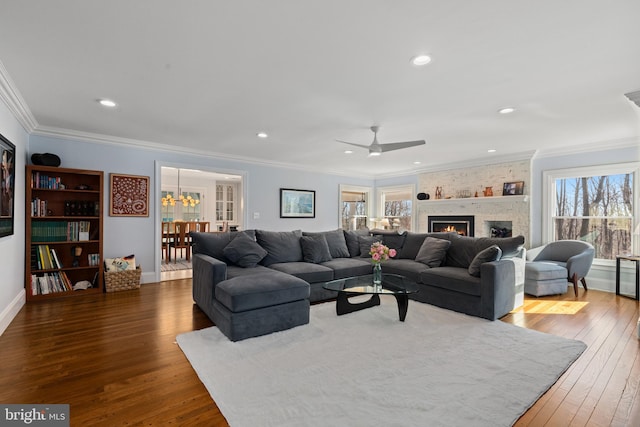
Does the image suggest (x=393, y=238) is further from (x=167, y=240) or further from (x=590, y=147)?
(x=167, y=240)

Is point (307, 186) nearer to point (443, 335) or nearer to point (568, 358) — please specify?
point (443, 335)

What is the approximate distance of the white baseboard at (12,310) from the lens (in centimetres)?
298

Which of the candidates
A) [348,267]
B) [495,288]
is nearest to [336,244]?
[348,267]

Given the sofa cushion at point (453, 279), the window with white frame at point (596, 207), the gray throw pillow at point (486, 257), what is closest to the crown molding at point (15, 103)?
the sofa cushion at point (453, 279)

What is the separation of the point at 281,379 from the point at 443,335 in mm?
1684

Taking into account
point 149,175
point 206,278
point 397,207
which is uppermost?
point 149,175

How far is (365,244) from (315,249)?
1.00m

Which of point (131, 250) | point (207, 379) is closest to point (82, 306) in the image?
point (131, 250)

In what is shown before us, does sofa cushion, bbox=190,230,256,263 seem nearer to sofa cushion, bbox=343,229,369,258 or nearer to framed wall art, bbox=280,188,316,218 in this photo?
sofa cushion, bbox=343,229,369,258

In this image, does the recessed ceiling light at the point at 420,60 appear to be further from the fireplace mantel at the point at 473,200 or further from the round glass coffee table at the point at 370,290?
the fireplace mantel at the point at 473,200

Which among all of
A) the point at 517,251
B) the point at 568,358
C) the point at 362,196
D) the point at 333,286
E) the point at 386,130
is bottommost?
the point at 568,358

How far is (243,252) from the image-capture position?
13.0ft

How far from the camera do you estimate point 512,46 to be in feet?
7.02
